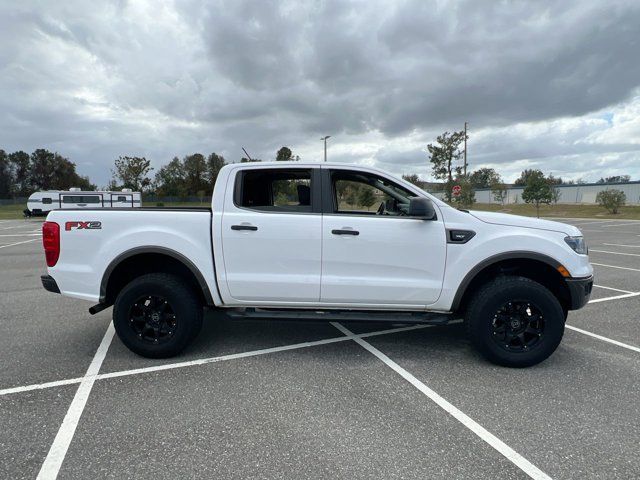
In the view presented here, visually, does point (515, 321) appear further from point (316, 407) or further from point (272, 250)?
point (272, 250)

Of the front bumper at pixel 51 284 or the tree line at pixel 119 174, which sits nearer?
the front bumper at pixel 51 284

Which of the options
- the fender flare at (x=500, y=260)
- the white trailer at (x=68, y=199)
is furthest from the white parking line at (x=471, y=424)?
the white trailer at (x=68, y=199)

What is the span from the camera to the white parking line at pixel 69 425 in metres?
2.19

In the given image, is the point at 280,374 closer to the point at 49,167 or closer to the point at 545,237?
the point at 545,237

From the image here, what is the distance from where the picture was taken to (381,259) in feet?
11.2

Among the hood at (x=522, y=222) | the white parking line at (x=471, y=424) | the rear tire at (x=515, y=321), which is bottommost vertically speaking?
the white parking line at (x=471, y=424)

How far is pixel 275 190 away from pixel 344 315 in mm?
1496

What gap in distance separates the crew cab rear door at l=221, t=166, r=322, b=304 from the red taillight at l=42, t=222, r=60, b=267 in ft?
5.03

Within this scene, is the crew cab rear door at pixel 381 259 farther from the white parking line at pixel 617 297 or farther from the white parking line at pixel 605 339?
the white parking line at pixel 617 297

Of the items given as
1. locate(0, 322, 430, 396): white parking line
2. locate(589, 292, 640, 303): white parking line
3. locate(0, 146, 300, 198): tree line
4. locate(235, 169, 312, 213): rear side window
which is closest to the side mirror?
locate(235, 169, 312, 213): rear side window

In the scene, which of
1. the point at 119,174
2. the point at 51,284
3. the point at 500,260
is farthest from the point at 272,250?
the point at 119,174

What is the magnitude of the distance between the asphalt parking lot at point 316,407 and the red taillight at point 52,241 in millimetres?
976

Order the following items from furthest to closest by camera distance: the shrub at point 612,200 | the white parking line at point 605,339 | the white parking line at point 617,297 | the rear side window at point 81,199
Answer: the rear side window at point 81,199 → the shrub at point 612,200 → the white parking line at point 617,297 → the white parking line at point 605,339

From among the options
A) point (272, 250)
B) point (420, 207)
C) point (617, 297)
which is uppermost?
point (420, 207)
